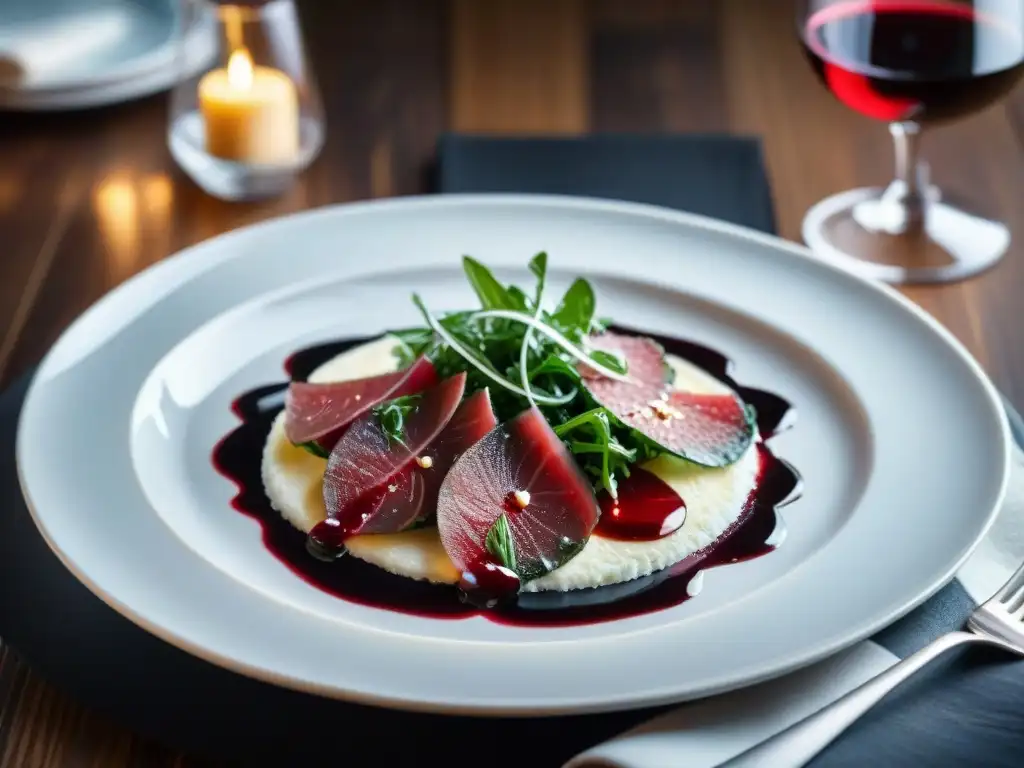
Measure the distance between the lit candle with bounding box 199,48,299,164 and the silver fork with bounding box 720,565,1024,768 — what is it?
4.93ft

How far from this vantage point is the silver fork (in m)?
1.08

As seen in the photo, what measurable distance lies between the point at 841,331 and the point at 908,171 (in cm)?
65

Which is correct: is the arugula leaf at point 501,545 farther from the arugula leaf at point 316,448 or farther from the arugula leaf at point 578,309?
the arugula leaf at point 578,309

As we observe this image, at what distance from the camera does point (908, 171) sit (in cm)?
229

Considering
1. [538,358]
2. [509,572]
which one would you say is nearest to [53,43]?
[538,358]

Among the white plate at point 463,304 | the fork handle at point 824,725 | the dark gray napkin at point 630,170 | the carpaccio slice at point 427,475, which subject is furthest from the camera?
the dark gray napkin at point 630,170

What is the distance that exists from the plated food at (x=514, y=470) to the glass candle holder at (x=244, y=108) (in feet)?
2.41

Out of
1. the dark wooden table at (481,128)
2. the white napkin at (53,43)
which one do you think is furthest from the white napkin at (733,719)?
the white napkin at (53,43)

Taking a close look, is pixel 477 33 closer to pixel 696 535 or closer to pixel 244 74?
pixel 244 74

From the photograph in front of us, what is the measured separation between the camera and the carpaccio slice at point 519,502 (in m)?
1.35

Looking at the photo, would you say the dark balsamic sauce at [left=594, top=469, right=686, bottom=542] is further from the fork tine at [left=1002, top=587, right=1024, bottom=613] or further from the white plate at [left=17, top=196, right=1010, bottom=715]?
the fork tine at [left=1002, top=587, right=1024, bottom=613]

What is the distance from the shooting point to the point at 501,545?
52.9 inches

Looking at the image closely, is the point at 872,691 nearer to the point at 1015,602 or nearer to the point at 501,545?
the point at 1015,602

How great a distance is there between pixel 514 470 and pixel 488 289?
0.34 meters
